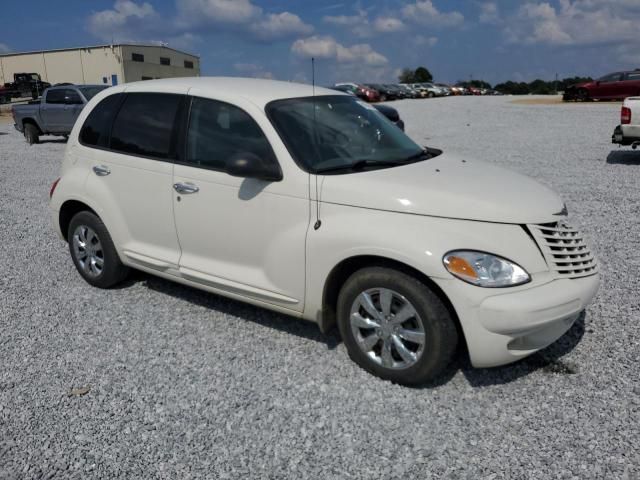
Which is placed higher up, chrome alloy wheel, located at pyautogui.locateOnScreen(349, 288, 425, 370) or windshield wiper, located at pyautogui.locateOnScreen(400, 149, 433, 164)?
windshield wiper, located at pyautogui.locateOnScreen(400, 149, 433, 164)

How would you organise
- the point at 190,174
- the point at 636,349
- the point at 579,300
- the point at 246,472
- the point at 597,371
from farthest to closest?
the point at 190,174 → the point at 636,349 → the point at 597,371 → the point at 579,300 → the point at 246,472

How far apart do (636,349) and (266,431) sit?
2657 mm

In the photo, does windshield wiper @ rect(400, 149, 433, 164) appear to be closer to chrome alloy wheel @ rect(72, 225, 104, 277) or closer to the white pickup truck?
chrome alloy wheel @ rect(72, 225, 104, 277)

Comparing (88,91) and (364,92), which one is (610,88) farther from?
(88,91)

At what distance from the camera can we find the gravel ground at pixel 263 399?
2.88 m

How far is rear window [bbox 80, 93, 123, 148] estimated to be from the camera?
4895 millimetres

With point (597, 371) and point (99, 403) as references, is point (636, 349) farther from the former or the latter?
point (99, 403)

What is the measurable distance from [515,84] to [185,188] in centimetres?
8245

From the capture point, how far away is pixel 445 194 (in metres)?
3.40

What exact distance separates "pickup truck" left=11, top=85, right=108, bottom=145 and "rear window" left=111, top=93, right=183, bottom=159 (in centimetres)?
1255

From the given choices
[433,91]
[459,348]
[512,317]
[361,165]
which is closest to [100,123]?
[361,165]

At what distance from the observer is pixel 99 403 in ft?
11.2

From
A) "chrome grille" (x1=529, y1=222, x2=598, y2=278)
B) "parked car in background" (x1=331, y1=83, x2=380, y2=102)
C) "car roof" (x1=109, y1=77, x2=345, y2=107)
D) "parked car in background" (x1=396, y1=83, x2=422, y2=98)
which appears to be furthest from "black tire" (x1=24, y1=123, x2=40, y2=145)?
"parked car in background" (x1=396, y1=83, x2=422, y2=98)

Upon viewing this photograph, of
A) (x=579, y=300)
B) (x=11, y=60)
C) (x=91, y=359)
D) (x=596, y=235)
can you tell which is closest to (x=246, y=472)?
(x=91, y=359)
